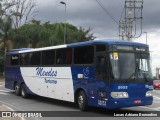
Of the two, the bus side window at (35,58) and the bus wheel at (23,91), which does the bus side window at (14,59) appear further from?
the bus side window at (35,58)

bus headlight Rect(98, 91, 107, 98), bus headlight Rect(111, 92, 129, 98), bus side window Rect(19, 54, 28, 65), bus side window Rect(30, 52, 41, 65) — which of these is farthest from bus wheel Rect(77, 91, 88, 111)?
bus side window Rect(19, 54, 28, 65)

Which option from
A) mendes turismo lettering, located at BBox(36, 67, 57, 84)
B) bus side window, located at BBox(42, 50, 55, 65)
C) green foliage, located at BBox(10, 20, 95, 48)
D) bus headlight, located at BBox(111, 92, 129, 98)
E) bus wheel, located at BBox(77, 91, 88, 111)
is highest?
green foliage, located at BBox(10, 20, 95, 48)

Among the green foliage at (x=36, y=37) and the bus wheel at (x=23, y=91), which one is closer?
the bus wheel at (x=23, y=91)

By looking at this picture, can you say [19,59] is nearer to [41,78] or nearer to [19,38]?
[41,78]

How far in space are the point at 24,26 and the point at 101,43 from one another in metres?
57.8

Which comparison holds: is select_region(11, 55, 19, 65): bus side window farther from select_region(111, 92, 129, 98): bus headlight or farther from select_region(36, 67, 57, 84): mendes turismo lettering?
select_region(111, 92, 129, 98): bus headlight

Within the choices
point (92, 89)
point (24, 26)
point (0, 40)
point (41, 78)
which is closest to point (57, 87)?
point (41, 78)

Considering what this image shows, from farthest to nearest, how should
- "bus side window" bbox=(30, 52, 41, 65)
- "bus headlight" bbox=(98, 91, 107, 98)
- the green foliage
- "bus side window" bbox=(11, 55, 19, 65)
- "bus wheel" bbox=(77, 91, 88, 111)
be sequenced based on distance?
the green foliage < "bus side window" bbox=(11, 55, 19, 65) < "bus side window" bbox=(30, 52, 41, 65) < "bus wheel" bbox=(77, 91, 88, 111) < "bus headlight" bbox=(98, 91, 107, 98)

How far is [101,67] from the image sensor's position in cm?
1733

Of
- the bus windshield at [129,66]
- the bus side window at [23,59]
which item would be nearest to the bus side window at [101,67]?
the bus windshield at [129,66]

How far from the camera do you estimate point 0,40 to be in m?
66.7

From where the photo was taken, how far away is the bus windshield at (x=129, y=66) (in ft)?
55.5

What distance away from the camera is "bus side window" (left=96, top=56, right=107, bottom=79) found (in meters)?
17.1

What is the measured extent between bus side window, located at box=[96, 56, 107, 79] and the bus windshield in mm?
417
